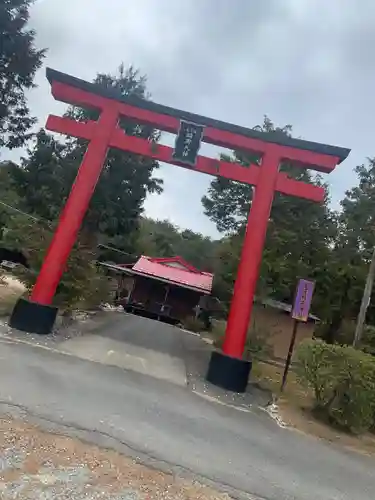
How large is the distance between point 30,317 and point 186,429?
4.59 meters

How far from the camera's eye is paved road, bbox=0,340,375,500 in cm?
419

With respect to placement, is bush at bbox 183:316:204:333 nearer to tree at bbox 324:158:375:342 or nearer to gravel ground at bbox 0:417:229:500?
tree at bbox 324:158:375:342

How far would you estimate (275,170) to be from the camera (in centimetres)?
945

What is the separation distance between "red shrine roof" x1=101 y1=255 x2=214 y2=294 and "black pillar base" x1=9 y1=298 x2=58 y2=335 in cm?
1380

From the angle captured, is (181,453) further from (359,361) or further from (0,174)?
(0,174)

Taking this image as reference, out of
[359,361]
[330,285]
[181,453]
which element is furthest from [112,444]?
[330,285]

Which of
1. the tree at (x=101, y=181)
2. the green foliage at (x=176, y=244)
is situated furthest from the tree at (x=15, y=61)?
the green foliage at (x=176, y=244)

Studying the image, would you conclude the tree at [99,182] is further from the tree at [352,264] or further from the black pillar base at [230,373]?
the black pillar base at [230,373]

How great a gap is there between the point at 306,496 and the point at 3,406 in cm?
294

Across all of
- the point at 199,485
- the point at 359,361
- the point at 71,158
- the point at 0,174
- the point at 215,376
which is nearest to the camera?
the point at 199,485

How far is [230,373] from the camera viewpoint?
8039mm

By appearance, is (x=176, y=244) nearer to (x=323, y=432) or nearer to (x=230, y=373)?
(x=230, y=373)

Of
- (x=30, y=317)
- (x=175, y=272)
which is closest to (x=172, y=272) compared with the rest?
(x=175, y=272)

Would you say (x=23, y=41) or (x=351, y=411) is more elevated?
(x=23, y=41)
